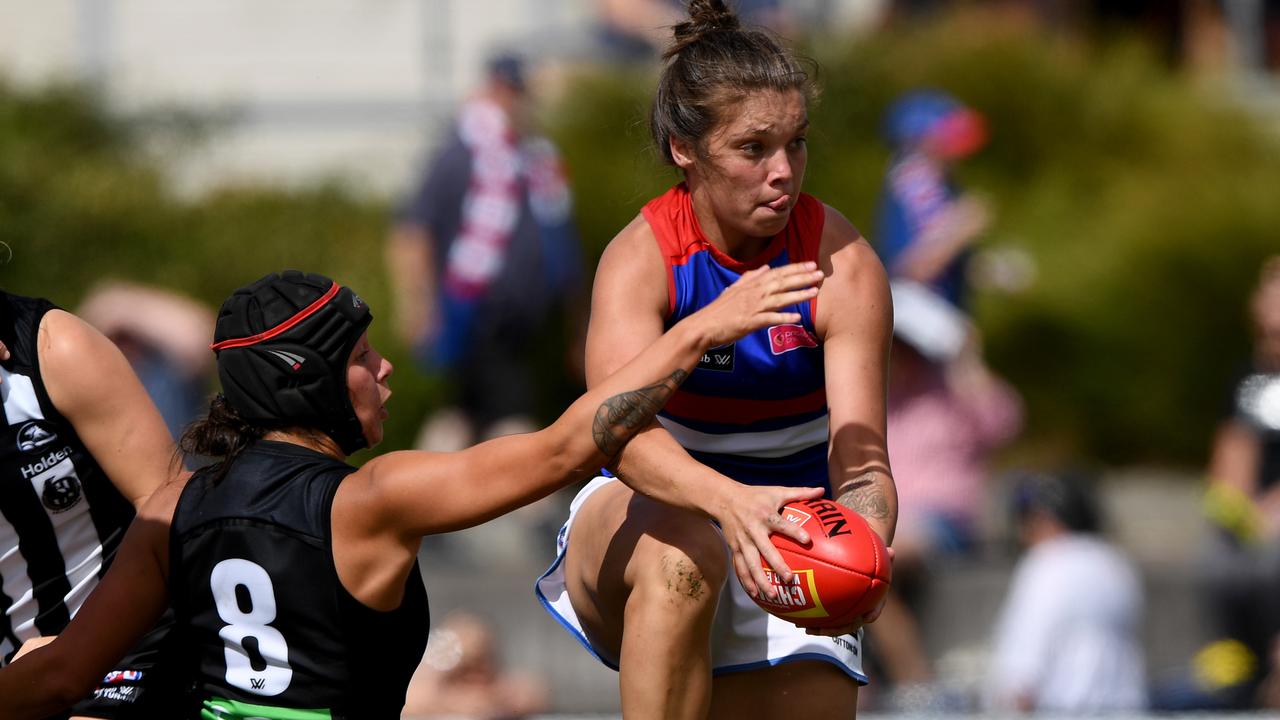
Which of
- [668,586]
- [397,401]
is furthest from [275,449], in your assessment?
[397,401]

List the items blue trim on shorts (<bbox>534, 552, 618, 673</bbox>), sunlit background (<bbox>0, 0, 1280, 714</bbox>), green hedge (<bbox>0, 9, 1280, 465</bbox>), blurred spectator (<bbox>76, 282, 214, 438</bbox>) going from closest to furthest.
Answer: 1. blue trim on shorts (<bbox>534, 552, 618, 673</bbox>)
2. blurred spectator (<bbox>76, 282, 214, 438</bbox>)
3. sunlit background (<bbox>0, 0, 1280, 714</bbox>)
4. green hedge (<bbox>0, 9, 1280, 465</bbox>)

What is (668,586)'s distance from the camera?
3592mm

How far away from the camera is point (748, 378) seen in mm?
3943

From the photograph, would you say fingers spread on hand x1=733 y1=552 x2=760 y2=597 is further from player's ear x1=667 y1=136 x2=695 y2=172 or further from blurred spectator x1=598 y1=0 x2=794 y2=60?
blurred spectator x1=598 y1=0 x2=794 y2=60

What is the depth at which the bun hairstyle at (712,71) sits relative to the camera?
381 centimetres

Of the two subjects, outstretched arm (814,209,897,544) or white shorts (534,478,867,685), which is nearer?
outstretched arm (814,209,897,544)

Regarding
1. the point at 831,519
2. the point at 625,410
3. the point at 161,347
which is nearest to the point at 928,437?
the point at 161,347

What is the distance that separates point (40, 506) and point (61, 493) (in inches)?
2.2

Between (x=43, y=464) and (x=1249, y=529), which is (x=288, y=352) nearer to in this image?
(x=43, y=464)

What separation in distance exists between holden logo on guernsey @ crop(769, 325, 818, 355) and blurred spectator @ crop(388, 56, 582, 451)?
184 inches

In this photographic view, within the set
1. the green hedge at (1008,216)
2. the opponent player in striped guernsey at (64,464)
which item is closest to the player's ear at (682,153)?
the opponent player in striped guernsey at (64,464)

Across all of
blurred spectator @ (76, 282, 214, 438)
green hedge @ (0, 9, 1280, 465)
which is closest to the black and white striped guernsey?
blurred spectator @ (76, 282, 214, 438)

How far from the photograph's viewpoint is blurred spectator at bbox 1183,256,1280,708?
304 inches

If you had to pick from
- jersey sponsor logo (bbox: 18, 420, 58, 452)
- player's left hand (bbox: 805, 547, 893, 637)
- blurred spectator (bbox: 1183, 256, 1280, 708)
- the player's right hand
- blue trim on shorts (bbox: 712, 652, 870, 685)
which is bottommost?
blurred spectator (bbox: 1183, 256, 1280, 708)
